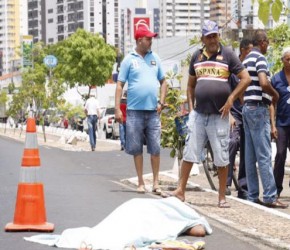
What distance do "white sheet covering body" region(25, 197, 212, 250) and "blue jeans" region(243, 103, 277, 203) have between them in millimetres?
2887

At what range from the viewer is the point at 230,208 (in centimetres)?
1059

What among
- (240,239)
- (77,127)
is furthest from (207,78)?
(77,127)

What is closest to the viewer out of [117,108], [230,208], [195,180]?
[230,208]

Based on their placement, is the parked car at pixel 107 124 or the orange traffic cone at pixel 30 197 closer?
the orange traffic cone at pixel 30 197

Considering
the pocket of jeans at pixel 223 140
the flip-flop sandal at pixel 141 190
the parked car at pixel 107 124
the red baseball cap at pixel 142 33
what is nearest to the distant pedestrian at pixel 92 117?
the flip-flop sandal at pixel 141 190

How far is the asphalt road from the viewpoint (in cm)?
828

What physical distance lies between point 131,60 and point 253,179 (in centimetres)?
207

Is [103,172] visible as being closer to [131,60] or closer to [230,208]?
[131,60]

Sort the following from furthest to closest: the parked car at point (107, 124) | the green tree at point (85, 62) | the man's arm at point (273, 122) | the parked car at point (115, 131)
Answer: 1. the green tree at point (85, 62)
2. the parked car at point (107, 124)
3. the parked car at point (115, 131)
4. the man's arm at point (273, 122)

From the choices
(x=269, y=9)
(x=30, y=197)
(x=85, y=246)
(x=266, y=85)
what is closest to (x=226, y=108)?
(x=266, y=85)

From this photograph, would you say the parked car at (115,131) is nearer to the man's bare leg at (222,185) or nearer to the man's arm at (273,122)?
the man's arm at (273,122)

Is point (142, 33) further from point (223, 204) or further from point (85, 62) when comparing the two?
point (85, 62)

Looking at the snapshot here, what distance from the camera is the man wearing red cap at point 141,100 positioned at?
40.1ft

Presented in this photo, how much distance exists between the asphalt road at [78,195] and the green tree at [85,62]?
2626 inches
